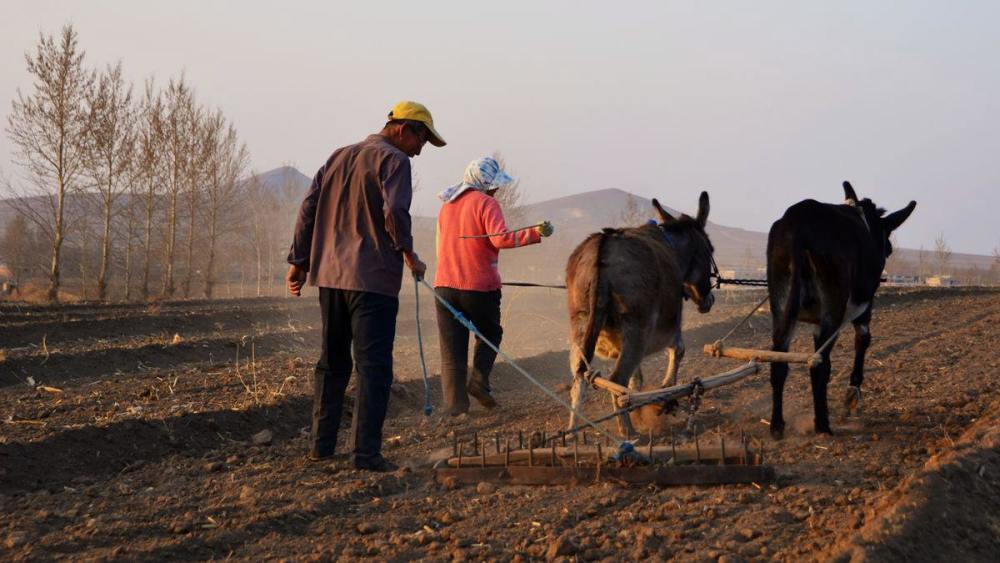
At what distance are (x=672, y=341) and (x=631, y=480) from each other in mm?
2824

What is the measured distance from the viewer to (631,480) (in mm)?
5238

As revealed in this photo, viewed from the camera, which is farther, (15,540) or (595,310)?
(595,310)

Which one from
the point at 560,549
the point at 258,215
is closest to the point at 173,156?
the point at 258,215

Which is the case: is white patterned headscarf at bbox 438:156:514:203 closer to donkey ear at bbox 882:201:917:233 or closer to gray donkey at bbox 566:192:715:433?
gray donkey at bbox 566:192:715:433

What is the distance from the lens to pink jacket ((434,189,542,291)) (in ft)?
26.4

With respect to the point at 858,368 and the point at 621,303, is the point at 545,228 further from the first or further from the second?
the point at 858,368

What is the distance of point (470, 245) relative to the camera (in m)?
8.15

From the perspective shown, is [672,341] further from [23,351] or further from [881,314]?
[881,314]

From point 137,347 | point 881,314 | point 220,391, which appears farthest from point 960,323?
point 137,347

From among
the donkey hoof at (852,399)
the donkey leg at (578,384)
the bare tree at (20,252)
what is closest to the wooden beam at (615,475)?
the donkey leg at (578,384)

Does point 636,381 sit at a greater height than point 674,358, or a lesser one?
lesser

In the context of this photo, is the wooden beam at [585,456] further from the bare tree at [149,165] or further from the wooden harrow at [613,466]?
the bare tree at [149,165]

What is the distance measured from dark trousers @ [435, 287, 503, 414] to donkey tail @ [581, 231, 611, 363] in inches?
63.1

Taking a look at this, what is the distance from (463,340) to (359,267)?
7.53 feet
